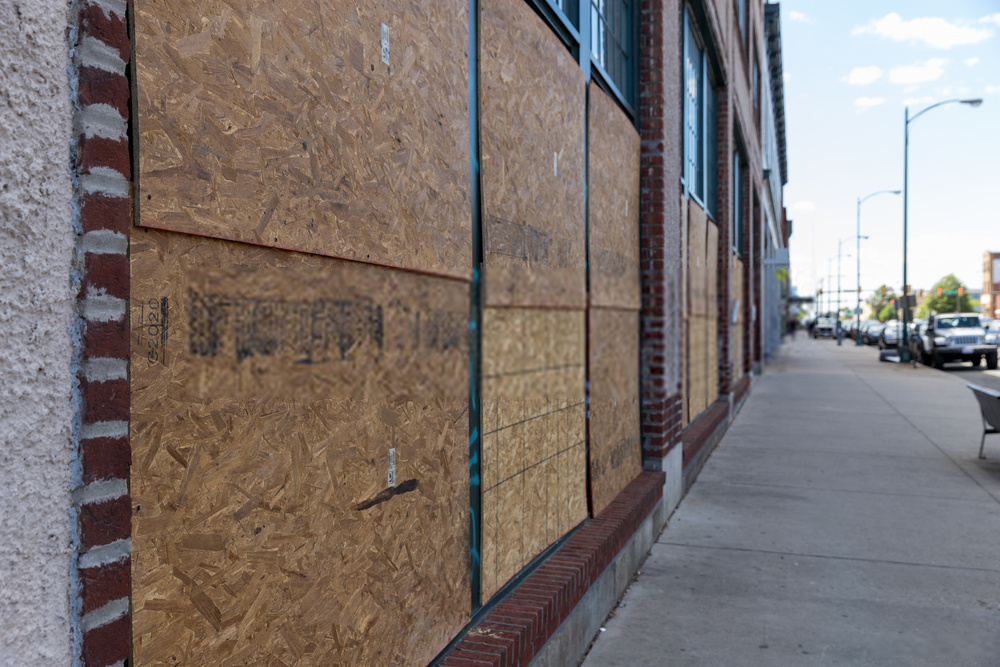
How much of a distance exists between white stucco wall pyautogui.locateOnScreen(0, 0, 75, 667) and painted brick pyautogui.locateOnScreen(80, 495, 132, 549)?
0.10ft

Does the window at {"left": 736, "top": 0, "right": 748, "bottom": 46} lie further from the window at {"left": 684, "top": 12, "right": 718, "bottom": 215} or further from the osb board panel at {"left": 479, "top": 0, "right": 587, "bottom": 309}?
the osb board panel at {"left": 479, "top": 0, "right": 587, "bottom": 309}

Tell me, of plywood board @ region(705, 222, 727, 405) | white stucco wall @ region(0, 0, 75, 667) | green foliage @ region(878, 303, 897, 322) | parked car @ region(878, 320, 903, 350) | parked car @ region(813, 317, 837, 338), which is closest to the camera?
white stucco wall @ region(0, 0, 75, 667)

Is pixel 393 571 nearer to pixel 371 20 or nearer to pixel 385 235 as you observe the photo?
pixel 385 235

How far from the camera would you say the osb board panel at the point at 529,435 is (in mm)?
3678

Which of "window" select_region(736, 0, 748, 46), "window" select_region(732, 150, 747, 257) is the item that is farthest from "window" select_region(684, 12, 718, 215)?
"window" select_region(732, 150, 747, 257)

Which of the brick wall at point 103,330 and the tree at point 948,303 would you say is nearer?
the brick wall at point 103,330

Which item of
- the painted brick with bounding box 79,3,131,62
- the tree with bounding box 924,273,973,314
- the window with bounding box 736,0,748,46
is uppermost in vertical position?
the window with bounding box 736,0,748,46

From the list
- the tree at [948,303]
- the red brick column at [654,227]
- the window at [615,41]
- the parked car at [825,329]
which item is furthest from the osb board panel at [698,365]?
the tree at [948,303]

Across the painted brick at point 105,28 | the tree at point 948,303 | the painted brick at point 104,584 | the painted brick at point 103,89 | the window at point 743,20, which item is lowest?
the painted brick at point 104,584

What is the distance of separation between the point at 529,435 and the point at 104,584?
2741mm

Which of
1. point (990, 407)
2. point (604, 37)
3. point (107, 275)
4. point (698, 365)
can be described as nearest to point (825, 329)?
point (990, 407)

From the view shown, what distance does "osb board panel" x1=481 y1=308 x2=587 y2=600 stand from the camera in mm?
3678

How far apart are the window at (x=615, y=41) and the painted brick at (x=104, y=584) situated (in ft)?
15.3

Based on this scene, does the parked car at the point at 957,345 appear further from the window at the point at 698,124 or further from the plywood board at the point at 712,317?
the window at the point at 698,124
